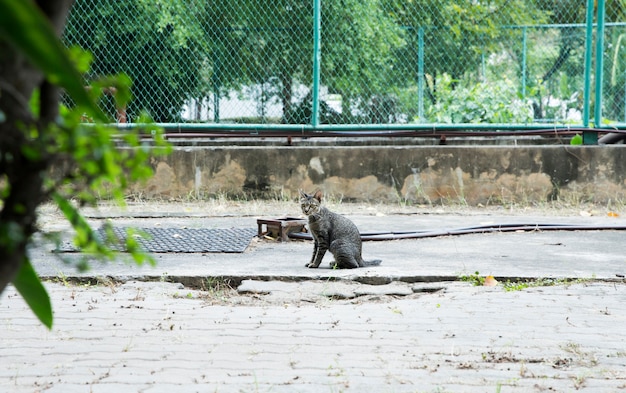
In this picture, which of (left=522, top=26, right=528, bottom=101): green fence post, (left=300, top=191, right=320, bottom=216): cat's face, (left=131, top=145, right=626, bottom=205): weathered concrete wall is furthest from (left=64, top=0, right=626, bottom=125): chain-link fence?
(left=522, top=26, right=528, bottom=101): green fence post

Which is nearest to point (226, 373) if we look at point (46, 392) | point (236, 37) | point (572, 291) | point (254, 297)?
point (46, 392)

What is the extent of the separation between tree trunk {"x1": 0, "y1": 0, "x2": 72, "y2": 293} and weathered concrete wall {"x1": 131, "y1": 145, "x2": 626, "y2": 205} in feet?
25.3

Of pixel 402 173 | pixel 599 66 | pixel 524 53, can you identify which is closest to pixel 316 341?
pixel 402 173

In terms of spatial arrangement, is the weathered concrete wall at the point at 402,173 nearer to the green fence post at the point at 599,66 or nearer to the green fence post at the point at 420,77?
the green fence post at the point at 599,66

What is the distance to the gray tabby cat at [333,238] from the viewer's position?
5.39 m

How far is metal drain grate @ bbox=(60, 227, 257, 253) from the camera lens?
6.04 meters

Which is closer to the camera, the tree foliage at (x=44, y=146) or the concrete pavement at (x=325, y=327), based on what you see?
the tree foliage at (x=44, y=146)

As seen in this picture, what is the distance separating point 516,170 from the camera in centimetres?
872

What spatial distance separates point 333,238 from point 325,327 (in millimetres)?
1628

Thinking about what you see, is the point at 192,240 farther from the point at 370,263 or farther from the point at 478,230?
the point at 478,230

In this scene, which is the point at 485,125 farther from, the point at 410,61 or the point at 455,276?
the point at 455,276

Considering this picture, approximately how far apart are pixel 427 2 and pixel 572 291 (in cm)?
596

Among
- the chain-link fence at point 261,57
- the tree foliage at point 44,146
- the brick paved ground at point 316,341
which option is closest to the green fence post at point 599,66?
the chain-link fence at point 261,57

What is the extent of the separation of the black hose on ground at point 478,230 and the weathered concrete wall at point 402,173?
1.52 meters
